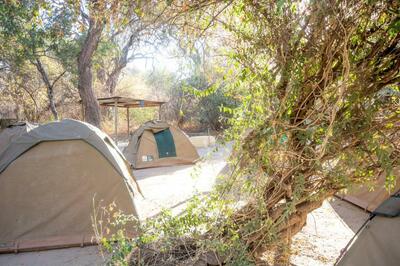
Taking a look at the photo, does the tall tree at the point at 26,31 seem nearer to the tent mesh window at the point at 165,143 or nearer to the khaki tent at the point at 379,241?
the tent mesh window at the point at 165,143

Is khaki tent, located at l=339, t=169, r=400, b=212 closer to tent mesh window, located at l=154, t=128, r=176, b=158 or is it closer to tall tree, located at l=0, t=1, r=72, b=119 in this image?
tent mesh window, located at l=154, t=128, r=176, b=158

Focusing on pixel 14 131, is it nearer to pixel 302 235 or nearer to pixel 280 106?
pixel 302 235

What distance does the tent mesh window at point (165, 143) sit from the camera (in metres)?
9.55

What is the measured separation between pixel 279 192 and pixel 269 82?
87 cm

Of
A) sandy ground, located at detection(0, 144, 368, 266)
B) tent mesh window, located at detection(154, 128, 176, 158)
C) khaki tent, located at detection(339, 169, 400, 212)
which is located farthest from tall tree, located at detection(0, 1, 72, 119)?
khaki tent, located at detection(339, 169, 400, 212)

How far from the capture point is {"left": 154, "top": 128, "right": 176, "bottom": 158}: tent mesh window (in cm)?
955

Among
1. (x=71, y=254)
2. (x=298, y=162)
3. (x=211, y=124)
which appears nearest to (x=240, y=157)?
(x=298, y=162)

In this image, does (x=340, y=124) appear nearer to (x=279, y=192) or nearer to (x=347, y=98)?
(x=347, y=98)

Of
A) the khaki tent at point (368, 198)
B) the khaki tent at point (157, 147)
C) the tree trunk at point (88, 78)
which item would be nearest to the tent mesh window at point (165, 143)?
the khaki tent at point (157, 147)

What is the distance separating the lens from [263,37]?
2.09 meters

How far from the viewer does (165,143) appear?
31.7 ft

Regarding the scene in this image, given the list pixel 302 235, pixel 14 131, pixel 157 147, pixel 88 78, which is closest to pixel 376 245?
pixel 302 235

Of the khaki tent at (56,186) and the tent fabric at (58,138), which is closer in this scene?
the khaki tent at (56,186)

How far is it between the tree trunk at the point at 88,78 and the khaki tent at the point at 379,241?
8.44 metres
